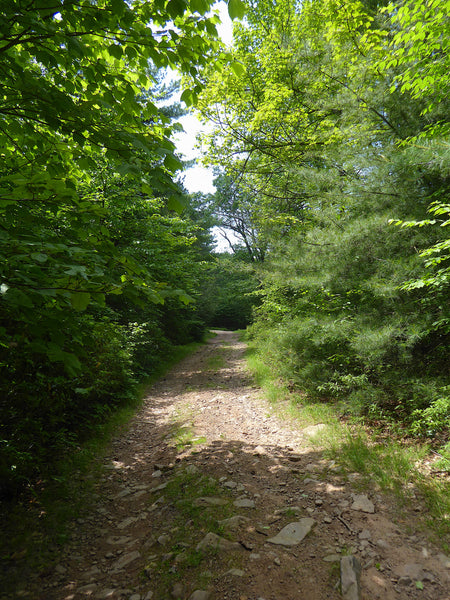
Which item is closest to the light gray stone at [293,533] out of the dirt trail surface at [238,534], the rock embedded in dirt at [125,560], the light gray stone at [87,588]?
→ the dirt trail surface at [238,534]

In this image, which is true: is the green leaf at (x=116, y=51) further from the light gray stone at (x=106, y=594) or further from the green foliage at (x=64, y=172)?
the light gray stone at (x=106, y=594)

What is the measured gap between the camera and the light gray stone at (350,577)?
81.7 inches

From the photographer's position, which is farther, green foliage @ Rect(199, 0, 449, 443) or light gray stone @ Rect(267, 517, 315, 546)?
green foliage @ Rect(199, 0, 449, 443)

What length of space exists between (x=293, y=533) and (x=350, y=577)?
608 mm

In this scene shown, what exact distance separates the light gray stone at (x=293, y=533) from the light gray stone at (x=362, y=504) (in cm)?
53

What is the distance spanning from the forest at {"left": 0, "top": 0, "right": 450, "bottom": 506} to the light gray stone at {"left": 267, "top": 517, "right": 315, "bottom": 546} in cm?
190

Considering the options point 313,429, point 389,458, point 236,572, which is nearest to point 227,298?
point 313,429

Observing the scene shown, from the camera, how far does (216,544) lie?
8.46 ft

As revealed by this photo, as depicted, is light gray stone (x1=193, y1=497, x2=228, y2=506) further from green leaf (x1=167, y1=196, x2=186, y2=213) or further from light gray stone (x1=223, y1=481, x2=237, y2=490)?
green leaf (x1=167, y1=196, x2=186, y2=213)

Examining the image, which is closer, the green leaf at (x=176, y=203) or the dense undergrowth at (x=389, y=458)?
Result: the green leaf at (x=176, y=203)

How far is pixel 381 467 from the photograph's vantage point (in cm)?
356

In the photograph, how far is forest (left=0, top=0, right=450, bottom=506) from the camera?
2.11 meters

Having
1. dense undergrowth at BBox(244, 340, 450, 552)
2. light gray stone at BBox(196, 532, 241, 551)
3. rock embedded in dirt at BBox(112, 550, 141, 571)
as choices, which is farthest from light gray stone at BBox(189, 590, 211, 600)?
dense undergrowth at BBox(244, 340, 450, 552)

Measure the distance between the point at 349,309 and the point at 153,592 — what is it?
4.70 meters
